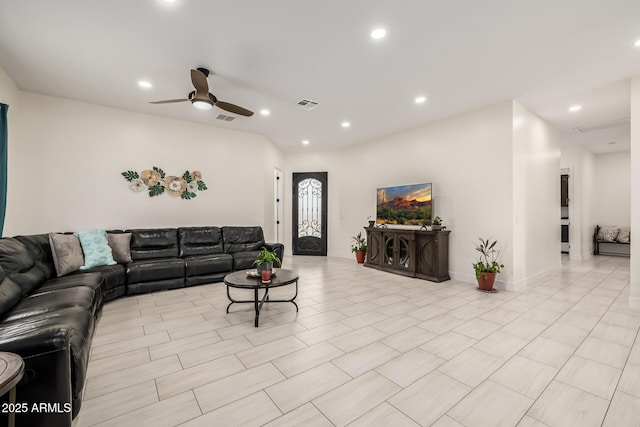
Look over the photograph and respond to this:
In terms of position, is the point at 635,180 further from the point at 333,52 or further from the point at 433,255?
the point at 333,52

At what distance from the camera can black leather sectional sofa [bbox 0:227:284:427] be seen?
58.2 inches

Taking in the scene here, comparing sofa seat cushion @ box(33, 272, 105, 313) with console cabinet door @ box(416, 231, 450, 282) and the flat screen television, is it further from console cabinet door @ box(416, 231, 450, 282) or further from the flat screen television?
the flat screen television

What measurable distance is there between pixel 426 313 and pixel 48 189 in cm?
570

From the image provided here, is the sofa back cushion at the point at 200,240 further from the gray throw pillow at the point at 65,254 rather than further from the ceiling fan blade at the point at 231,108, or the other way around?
the ceiling fan blade at the point at 231,108

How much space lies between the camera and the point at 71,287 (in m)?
2.77

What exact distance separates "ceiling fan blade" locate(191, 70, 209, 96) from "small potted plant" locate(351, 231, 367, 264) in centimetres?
476

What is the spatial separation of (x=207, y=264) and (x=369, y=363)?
3.28 meters

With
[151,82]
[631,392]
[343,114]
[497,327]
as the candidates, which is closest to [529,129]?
[343,114]

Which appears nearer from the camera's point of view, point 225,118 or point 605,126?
point 225,118

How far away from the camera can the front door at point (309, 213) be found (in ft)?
26.0

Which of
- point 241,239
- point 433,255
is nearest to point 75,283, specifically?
point 241,239

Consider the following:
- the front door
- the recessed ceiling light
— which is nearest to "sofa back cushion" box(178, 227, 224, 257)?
the front door

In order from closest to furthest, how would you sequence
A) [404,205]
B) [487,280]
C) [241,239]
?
[487,280]
[241,239]
[404,205]

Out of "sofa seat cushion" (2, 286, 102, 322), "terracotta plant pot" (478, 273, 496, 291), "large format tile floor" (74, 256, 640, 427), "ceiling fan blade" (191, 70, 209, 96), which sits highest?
"ceiling fan blade" (191, 70, 209, 96)
